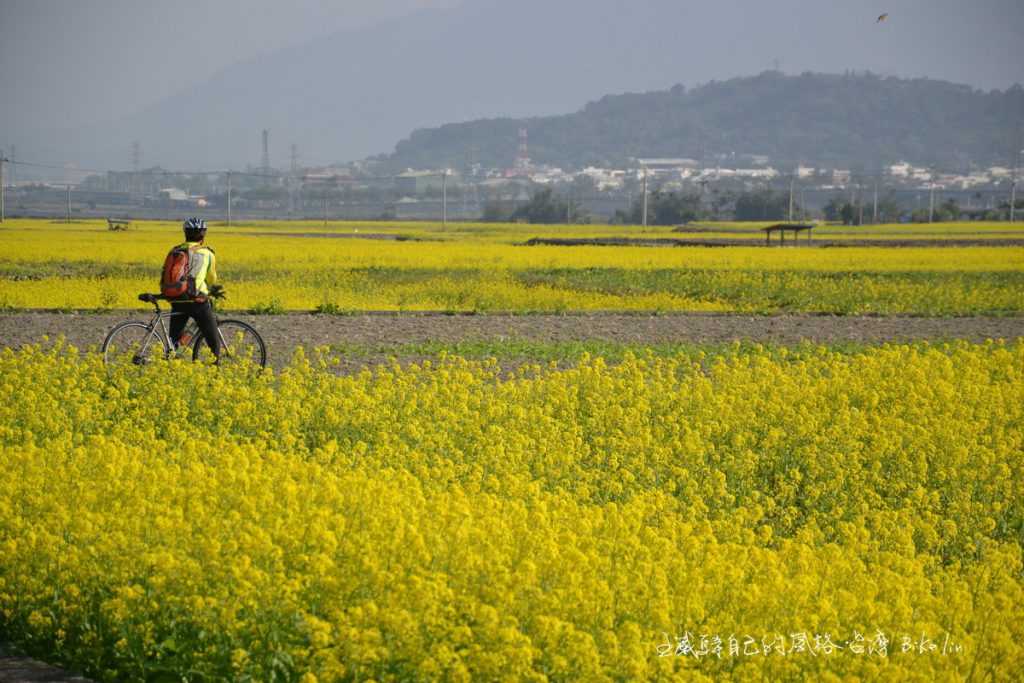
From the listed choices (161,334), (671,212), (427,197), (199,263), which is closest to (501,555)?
(199,263)

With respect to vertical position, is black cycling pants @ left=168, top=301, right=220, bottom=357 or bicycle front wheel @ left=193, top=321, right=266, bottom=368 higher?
black cycling pants @ left=168, top=301, right=220, bottom=357

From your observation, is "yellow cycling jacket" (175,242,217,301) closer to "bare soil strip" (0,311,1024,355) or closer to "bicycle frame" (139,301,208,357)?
"bicycle frame" (139,301,208,357)

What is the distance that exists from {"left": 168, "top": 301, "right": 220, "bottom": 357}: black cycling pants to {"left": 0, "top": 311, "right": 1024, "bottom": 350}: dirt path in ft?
11.5

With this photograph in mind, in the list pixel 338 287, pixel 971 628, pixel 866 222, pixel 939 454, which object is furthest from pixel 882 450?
pixel 866 222

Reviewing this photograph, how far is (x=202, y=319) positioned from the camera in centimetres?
1201

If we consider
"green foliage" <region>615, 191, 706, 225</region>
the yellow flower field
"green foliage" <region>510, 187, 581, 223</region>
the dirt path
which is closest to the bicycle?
the yellow flower field

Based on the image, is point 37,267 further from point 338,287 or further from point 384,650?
point 384,650

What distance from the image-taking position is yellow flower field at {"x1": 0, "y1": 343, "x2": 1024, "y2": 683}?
5.02 m

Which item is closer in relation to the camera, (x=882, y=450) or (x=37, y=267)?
(x=882, y=450)

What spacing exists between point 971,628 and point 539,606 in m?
1.87

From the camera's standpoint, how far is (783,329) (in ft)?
63.4

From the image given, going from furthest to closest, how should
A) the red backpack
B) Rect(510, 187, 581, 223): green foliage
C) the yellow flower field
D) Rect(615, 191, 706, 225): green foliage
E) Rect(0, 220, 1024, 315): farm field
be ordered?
Rect(510, 187, 581, 223): green foliage, Rect(615, 191, 706, 225): green foliage, Rect(0, 220, 1024, 315): farm field, the red backpack, the yellow flower field

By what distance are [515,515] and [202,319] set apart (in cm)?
639

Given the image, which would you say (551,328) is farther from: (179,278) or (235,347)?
(179,278)
